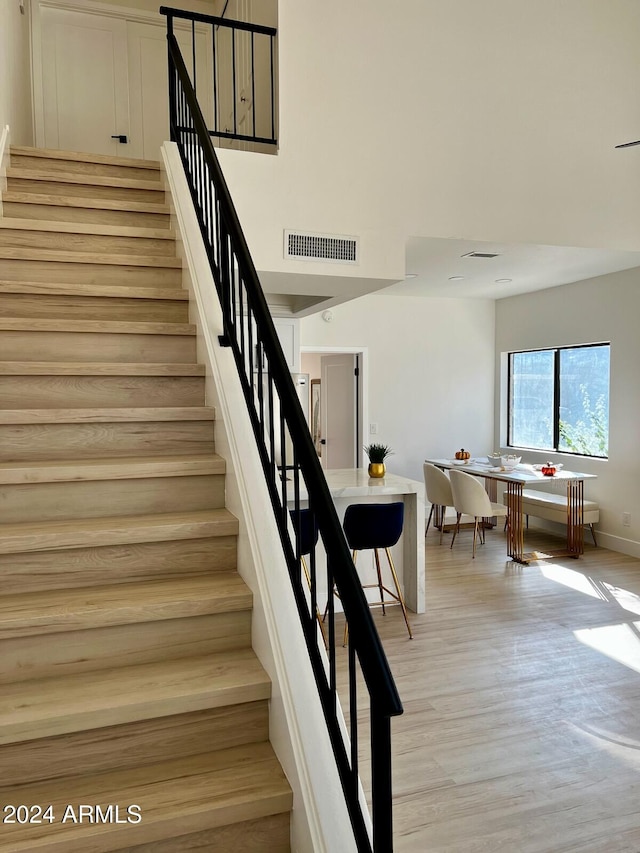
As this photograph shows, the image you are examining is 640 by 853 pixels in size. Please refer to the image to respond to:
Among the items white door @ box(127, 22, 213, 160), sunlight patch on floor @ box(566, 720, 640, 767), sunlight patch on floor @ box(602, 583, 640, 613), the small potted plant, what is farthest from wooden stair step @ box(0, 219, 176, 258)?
sunlight patch on floor @ box(602, 583, 640, 613)

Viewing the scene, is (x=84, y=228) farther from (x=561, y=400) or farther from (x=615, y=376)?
(x=561, y=400)

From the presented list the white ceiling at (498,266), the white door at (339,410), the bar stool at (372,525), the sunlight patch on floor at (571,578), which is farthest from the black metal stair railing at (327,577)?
the white door at (339,410)

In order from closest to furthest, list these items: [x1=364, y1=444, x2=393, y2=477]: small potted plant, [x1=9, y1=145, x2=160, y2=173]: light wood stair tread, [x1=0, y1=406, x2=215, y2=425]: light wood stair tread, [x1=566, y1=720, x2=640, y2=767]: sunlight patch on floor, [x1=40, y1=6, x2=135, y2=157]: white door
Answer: [x1=0, y1=406, x2=215, y2=425]: light wood stair tread, [x1=566, y1=720, x2=640, y2=767]: sunlight patch on floor, [x1=9, y1=145, x2=160, y2=173]: light wood stair tread, [x1=364, y1=444, x2=393, y2=477]: small potted plant, [x1=40, y1=6, x2=135, y2=157]: white door

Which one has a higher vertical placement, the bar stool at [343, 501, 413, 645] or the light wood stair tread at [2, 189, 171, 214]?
the light wood stair tread at [2, 189, 171, 214]

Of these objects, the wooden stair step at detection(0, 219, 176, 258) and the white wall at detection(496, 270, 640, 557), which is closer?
the wooden stair step at detection(0, 219, 176, 258)

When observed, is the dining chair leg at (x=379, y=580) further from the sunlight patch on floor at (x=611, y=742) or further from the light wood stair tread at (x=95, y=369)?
the light wood stair tread at (x=95, y=369)

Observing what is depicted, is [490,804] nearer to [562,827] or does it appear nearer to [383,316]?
[562,827]

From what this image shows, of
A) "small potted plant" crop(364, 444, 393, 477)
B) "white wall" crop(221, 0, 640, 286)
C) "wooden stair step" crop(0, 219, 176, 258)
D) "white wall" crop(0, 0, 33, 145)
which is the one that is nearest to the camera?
"wooden stair step" crop(0, 219, 176, 258)

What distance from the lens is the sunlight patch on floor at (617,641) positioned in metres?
3.96

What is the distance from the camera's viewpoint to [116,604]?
5.92ft

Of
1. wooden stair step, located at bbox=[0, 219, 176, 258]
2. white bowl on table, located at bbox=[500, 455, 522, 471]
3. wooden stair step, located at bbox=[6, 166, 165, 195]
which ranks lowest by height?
white bowl on table, located at bbox=[500, 455, 522, 471]

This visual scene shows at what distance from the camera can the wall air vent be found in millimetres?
4281

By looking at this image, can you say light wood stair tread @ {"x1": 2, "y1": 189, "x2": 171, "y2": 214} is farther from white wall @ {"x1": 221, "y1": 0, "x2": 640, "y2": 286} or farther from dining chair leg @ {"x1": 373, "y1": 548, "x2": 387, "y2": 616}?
dining chair leg @ {"x1": 373, "y1": 548, "x2": 387, "y2": 616}

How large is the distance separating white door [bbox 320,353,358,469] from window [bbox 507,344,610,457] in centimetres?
223
